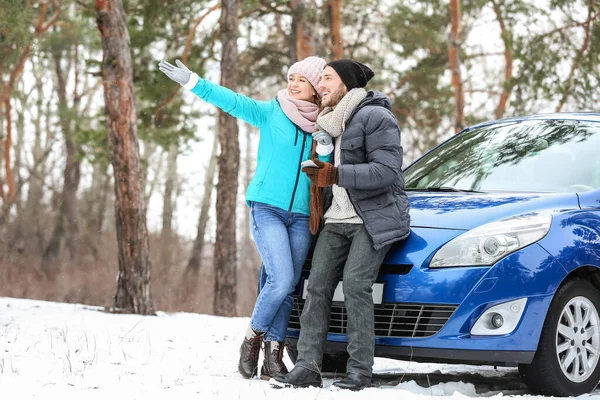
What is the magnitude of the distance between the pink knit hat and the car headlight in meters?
1.28

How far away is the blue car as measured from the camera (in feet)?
15.4

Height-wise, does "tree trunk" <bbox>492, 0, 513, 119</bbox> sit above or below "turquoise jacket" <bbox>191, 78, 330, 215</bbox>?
above

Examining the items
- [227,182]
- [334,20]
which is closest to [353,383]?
[227,182]

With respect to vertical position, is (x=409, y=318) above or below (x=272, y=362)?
above

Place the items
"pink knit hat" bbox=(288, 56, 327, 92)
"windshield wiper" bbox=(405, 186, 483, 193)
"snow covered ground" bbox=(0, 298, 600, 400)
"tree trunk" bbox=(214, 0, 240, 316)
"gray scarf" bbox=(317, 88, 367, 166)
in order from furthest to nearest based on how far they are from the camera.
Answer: "tree trunk" bbox=(214, 0, 240, 316), "windshield wiper" bbox=(405, 186, 483, 193), "pink knit hat" bbox=(288, 56, 327, 92), "gray scarf" bbox=(317, 88, 367, 166), "snow covered ground" bbox=(0, 298, 600, 400)

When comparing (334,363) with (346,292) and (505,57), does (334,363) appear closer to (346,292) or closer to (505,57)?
(346,292)

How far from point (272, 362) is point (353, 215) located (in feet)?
3.42

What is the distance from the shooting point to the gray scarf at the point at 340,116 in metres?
5.15

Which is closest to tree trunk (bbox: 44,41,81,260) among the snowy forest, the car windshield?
the snowy forest

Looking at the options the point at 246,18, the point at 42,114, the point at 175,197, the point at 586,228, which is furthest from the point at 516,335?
the point at 175,197

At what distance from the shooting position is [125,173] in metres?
11.4

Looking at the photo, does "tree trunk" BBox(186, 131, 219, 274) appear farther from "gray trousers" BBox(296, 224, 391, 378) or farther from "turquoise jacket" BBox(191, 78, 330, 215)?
"gray trousers" BBox(296, 224, 391, 378)

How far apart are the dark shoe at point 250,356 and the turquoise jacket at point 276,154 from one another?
0.85m

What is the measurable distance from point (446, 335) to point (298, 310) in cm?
106
